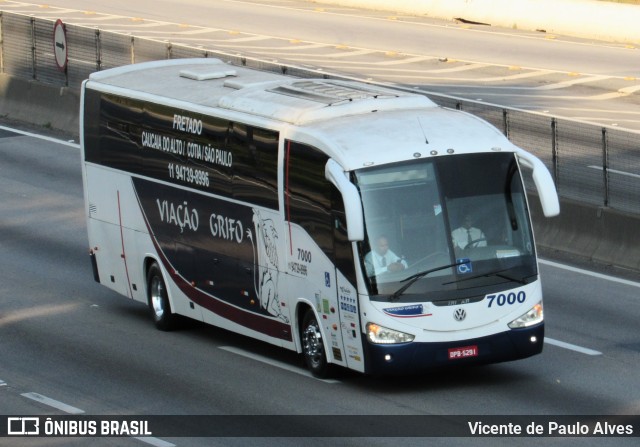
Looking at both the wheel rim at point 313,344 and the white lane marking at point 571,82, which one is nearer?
the wheel rim at point 313,344

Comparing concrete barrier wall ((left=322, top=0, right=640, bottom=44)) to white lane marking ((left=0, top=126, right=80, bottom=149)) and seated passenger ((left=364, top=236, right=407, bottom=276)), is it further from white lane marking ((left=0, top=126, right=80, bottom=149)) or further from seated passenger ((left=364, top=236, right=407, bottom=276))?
seated passenger ((left=364, top=236, right=407, bottom=276))

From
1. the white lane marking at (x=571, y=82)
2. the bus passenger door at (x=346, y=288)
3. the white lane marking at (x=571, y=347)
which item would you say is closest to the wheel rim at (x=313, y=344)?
the bus passenger door at (x=346, y=288)

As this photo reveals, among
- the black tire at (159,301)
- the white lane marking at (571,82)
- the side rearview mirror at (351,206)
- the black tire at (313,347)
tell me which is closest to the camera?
the side rearview mirror at (351,206)

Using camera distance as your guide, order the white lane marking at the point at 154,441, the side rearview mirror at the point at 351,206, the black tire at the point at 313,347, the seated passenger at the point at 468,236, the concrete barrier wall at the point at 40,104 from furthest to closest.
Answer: the concrete barrier wall at the point at 40,104
the black tire at the point at 313,347
the seated passenger at the point at 468,236
the side rearview mirror at the point at 351,206
the white lane marking at the point at 154,441

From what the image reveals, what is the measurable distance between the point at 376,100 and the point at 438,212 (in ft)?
6.56

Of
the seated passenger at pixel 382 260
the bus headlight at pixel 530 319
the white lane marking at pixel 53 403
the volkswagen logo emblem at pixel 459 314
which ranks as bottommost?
the white lane marking at pixel 53 403

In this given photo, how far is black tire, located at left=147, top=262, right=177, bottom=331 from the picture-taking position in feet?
62.1

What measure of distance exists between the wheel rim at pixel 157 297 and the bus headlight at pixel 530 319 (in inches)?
220

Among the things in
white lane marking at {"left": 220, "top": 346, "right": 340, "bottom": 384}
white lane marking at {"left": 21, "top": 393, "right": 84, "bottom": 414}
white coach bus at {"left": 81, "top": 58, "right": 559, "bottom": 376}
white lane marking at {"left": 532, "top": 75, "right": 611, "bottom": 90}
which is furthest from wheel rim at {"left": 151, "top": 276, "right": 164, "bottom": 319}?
white lane marking at {"left": 532, "top": 75, "right": 611, "bottom": 90}

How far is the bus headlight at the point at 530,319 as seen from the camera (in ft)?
49.5

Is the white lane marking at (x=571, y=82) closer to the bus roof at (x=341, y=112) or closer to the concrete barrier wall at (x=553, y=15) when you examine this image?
the concrete barrier wall at (x=553, y=15)

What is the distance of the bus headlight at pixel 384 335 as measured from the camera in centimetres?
1469

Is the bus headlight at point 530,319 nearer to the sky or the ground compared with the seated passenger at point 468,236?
nearer to the ground

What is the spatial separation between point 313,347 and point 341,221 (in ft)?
5.57
